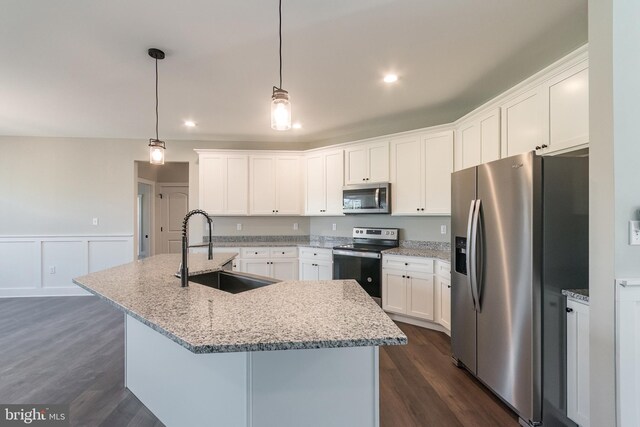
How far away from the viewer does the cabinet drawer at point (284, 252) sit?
438 centimetres

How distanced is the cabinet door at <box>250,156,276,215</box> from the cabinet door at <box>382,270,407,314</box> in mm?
2207

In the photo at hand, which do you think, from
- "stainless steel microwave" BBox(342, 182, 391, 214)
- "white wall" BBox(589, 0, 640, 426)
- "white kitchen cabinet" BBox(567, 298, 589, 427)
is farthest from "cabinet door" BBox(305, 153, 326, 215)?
"white wall" BBox(589, 0, 640, 426)

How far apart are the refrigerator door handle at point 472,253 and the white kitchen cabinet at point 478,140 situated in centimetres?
81

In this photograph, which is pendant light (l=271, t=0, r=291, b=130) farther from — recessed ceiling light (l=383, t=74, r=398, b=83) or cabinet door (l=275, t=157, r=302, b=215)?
cabinet door (l=275, t=157, r=302, b=215)

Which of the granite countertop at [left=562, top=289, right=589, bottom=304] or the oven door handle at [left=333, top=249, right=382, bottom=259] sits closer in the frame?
the granite countertop at [left=562, top=289, right=589, bottom=304]

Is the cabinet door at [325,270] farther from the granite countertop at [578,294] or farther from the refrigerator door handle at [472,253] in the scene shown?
the granite countertop at [578,294]

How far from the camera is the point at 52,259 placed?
4.68 meters

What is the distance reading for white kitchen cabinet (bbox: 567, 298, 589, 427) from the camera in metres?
1.59

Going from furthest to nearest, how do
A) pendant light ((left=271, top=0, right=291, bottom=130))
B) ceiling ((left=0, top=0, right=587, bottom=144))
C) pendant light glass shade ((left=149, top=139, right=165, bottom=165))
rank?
pendant light glass shade ((left=149, top=139, right=165, bottom=165)), ceiling ((left=0, top=0, right=587, bottom=144)), pendant light ((left=271, top=0, right=291, bottom=130))

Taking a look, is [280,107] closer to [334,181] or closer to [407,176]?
[407,176]

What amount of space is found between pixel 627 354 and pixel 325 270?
3.08 metres

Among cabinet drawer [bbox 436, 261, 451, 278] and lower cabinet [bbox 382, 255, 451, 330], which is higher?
cabinet drawer [bbox 436, 261, 451, 278]

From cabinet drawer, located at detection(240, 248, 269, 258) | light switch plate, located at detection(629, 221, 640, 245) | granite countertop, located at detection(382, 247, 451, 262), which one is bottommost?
cabinet drawer, located at detection(240, 248, 269, 258)

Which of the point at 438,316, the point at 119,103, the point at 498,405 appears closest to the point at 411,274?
the point at 438,316
